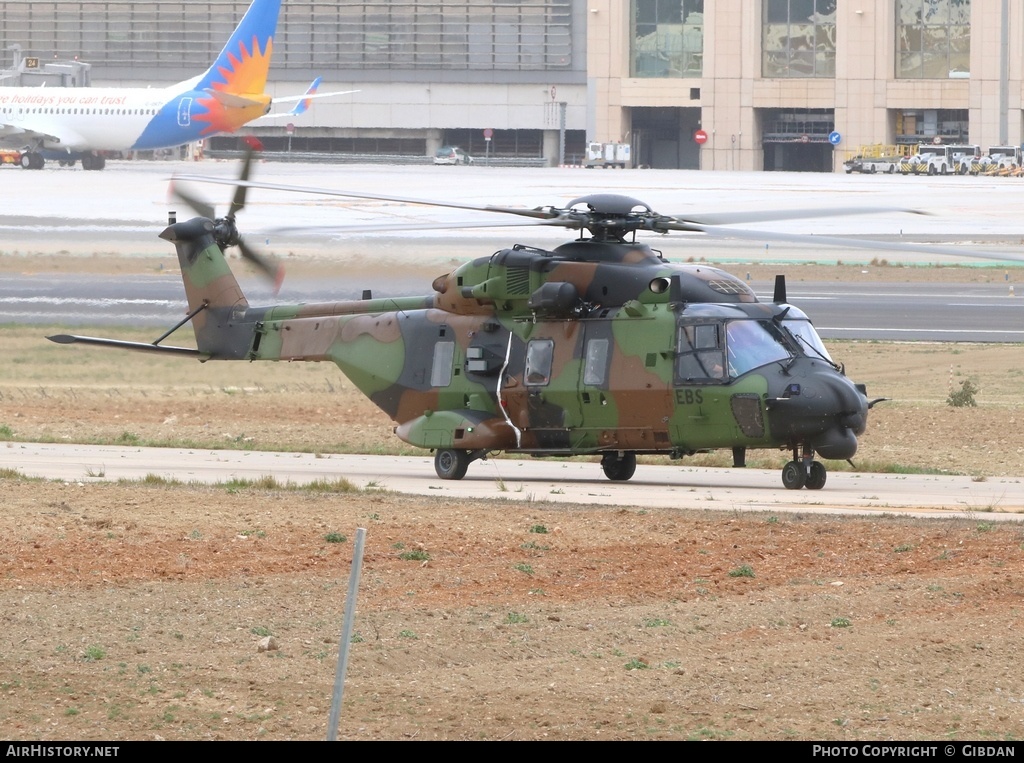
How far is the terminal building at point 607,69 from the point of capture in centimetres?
10662

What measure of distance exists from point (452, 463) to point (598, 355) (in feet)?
9.15

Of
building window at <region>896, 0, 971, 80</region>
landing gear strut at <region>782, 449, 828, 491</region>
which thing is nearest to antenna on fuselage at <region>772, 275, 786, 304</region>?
landing gear strut at <region>782, 449, 828, 491</region>

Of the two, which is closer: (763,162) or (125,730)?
(125,730)

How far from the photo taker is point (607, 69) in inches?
4601

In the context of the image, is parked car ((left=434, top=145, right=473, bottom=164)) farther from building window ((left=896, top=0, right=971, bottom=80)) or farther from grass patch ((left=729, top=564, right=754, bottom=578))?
grass patch ((left=729, top=564, right=754, bottom=578))

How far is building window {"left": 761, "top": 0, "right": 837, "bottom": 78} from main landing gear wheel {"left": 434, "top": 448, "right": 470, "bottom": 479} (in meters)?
92.4

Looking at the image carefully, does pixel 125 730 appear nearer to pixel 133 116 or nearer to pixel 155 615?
pixel 155 615

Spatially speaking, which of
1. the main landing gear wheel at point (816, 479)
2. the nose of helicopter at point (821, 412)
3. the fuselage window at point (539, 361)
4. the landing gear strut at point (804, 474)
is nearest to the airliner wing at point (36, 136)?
the fuselage window at point (539, 361)

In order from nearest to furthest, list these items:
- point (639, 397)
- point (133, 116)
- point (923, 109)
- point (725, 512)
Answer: point (725, 512)
point (639, 397)
point (133, 116)
point (923, 109)

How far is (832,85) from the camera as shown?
358 feet

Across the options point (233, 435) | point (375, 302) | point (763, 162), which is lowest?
point (233, 435)

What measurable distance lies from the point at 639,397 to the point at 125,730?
11203 millimetres

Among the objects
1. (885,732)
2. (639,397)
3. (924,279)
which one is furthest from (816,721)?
(924,279)

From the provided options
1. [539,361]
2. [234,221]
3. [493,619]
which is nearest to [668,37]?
[234,221]
